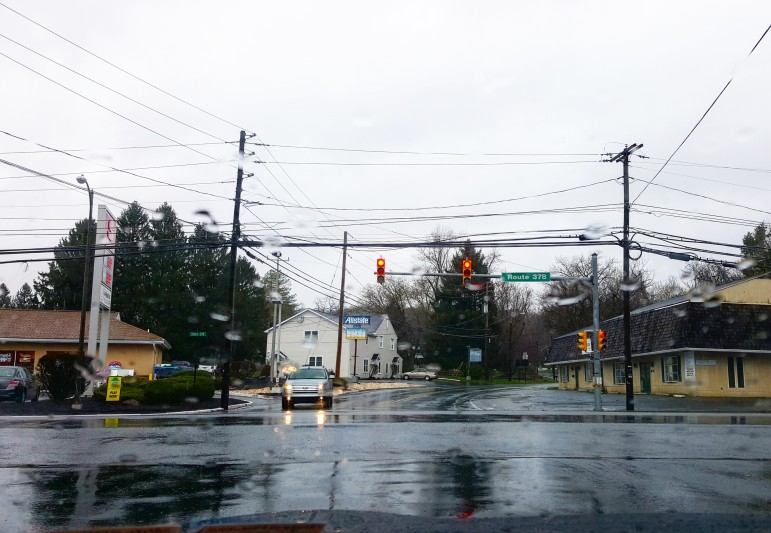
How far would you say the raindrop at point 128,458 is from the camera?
11.4m

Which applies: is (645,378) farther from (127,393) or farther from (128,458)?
(128,458)

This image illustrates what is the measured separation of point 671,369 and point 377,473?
34.8 m

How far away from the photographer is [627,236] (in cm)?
2922

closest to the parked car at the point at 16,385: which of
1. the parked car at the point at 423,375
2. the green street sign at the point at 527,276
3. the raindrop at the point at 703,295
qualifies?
the green street sign at the point at 527,276

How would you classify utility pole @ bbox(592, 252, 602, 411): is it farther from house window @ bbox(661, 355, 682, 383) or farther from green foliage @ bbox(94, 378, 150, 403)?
green foliage @ bbox(94, 378, 150, 403)

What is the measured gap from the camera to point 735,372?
1515 inches

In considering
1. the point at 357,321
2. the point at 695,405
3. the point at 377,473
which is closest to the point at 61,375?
the point at 377,473

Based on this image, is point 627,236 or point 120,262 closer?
point 627,236

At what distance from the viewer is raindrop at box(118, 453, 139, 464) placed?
37.4ft

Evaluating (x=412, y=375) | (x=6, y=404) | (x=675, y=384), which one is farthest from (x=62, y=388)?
(x=412, y=375)

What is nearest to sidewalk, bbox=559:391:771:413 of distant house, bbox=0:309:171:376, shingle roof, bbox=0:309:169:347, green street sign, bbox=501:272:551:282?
green street sign, bbox=501:272:551:282

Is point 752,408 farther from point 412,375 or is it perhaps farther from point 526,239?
Result: point 412,375

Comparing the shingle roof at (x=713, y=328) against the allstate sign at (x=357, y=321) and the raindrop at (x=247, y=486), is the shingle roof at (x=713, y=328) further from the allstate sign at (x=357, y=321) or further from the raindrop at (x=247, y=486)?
the raindrop at (x=247, y=486)

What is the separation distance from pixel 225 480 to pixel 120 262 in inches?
2379
